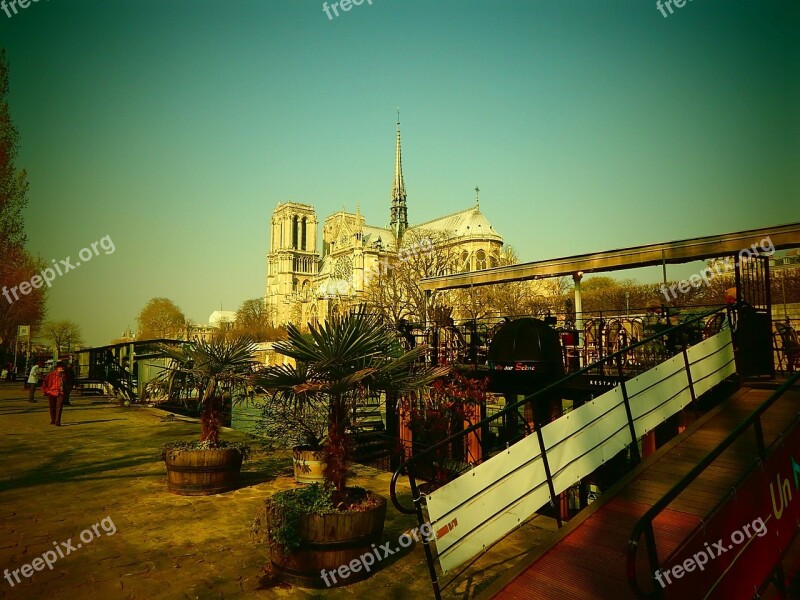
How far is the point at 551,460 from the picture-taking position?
523cm

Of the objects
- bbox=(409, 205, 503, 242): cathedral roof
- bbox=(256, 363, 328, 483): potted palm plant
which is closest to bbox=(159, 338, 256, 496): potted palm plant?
bbox=(256, 363, 328, 483): potted palm plant

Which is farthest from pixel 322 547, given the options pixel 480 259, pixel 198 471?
pixel 480 259

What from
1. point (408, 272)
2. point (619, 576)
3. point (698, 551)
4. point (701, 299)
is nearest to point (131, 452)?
point (619, 576)

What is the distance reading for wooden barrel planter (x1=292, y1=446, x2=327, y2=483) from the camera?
8625mm

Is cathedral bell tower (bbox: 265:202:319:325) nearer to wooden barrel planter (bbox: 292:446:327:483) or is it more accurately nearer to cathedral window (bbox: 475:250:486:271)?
cathedral window (bbox: 475:250:486:271)

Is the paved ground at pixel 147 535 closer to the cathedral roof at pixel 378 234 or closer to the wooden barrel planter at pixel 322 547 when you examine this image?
the wooden barrel planter at pixel 322 547

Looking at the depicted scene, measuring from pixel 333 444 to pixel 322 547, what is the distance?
106 cm

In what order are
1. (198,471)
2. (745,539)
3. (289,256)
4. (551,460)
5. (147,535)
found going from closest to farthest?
(745,539)
(551,460)
(147,535)
(198,471)
(289,256)

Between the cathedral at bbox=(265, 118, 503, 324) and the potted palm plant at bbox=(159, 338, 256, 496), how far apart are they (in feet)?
155

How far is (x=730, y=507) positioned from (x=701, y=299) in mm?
48791

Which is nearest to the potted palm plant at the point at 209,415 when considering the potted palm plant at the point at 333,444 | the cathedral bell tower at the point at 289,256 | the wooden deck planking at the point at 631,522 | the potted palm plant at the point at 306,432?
the potted palm plant at the point at 306,432

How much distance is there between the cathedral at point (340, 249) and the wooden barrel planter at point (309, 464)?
47363mm

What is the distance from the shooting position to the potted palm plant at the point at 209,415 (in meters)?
8.01

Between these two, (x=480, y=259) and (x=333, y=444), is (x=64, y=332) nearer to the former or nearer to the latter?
(x=480, y=259)
